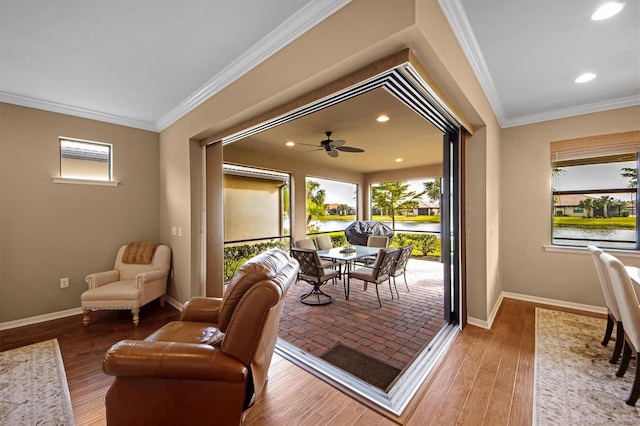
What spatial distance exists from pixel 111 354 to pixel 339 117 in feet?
10.6

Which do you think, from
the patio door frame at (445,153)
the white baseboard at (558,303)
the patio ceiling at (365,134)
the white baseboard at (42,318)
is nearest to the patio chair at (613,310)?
the patio door frame at (445,153)

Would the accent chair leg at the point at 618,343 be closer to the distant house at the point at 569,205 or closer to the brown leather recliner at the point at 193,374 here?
the distant house at the point at 569,205

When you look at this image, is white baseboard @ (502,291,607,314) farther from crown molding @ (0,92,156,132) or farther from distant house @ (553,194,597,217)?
crown molding @ (0,92,156,132)

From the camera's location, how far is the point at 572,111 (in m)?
3.32

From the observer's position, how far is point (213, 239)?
3201 mm

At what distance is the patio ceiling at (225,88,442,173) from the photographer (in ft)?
10.2

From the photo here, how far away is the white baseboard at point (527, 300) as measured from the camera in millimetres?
2883

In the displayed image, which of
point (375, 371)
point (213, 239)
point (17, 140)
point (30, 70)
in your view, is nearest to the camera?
point (375, 371)

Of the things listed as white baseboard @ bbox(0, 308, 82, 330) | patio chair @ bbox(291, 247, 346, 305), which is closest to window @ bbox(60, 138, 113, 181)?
white baseboard @ bbox(0, 308, 82, 330)

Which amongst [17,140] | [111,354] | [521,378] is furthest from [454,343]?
[17,140]

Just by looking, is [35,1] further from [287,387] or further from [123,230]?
[287,387]

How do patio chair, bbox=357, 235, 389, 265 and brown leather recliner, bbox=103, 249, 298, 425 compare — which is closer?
brown leather recliner, bbox=103, 249, 298, 425

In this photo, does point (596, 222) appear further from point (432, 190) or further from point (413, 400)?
point (432, 190)

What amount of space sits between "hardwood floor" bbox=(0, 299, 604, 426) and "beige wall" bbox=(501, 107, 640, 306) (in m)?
1.15
